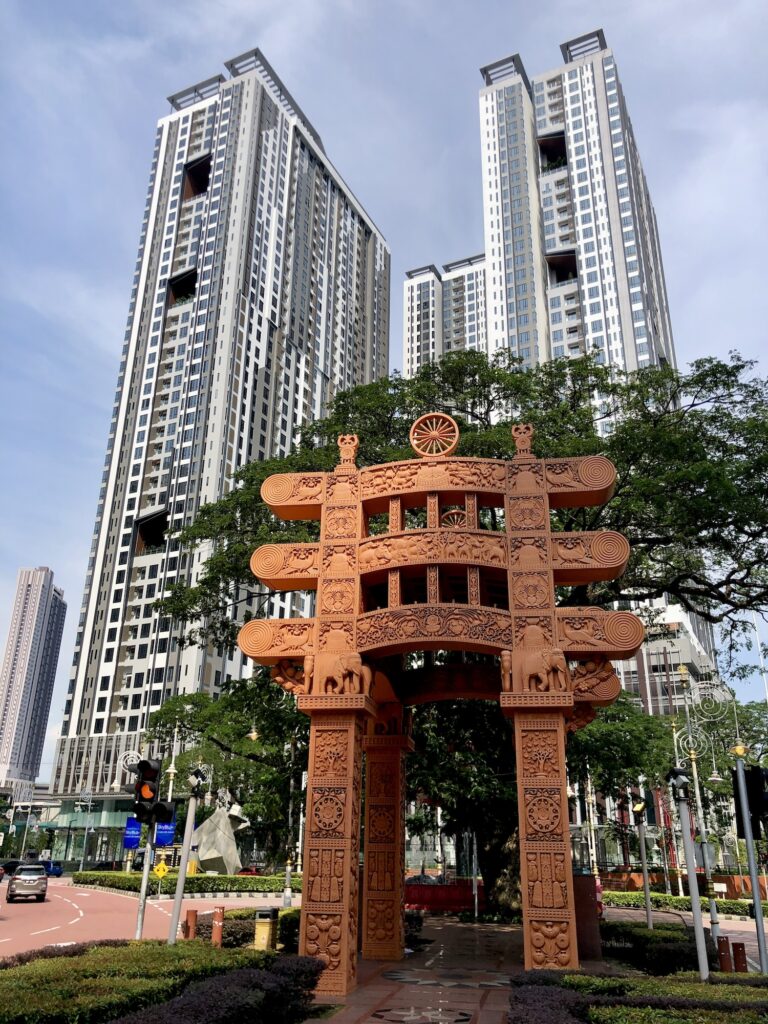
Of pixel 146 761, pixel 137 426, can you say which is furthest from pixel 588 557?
pixel 137 426

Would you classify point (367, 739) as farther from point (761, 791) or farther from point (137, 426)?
point (137, 426)

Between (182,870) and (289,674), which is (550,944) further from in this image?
(289,674)

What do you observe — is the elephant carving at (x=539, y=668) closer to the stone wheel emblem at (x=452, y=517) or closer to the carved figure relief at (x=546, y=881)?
the carved figure relief at (x=546, y=881)

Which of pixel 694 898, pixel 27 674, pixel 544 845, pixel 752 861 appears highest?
pixel 27 674

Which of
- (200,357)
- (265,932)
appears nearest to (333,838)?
(265,932)

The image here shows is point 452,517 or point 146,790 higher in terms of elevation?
point 452,517

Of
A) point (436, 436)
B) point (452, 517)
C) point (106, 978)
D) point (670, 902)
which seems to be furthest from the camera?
point (670, 902)

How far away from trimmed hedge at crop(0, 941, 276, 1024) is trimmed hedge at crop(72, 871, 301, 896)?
2202 cm

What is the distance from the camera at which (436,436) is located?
13.2m

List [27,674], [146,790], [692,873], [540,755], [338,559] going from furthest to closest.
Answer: [27,674] < [338,559] < [146,790] < [540,755] < [692,873]

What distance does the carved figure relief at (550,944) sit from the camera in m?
9.95

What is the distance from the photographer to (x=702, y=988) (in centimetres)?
781

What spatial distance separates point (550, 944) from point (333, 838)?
310 cm

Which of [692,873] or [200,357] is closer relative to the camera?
[692,873]
